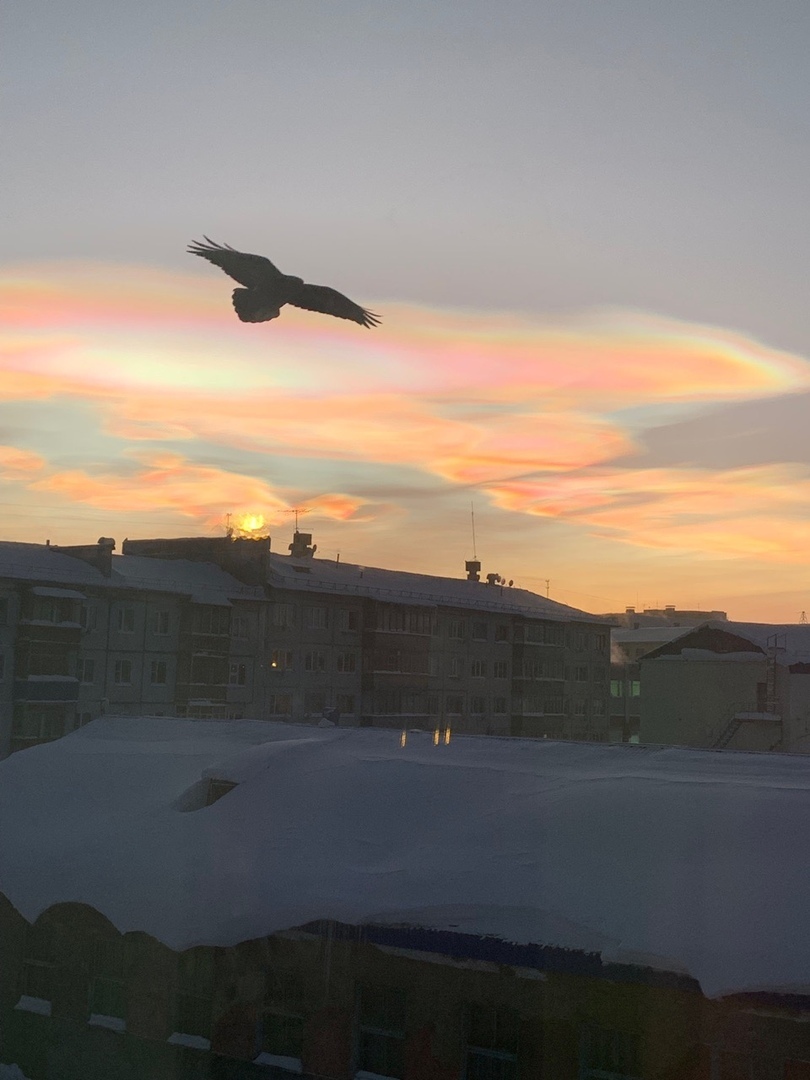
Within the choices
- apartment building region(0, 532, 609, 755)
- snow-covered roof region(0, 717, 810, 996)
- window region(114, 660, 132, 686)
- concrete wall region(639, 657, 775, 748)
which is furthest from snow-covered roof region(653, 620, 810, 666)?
snow-covered roof region(0, 717, 810, 996)

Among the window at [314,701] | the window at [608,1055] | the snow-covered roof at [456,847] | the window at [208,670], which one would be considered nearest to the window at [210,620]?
the window at [208,670]

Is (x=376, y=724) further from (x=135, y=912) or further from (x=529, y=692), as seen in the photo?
(x=135, y=912)

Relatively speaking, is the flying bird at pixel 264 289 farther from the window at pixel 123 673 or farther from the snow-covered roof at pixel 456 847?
the window at pixel 123 673

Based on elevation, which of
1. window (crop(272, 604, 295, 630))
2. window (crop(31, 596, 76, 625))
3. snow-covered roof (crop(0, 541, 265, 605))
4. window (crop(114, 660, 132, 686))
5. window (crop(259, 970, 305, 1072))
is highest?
snow-covered roof (crop(0, 541, 265, 605))

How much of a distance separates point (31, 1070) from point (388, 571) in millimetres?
65442

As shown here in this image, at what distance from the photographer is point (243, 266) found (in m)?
18.5

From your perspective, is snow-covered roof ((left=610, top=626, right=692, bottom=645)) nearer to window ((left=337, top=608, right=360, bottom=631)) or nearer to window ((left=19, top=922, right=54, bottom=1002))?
window ((left=337, top=608, right=360, bottom=631))

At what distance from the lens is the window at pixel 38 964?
70.6ft

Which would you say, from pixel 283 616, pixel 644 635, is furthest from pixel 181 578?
pixel 644 635

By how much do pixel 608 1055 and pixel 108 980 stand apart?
31.6ft

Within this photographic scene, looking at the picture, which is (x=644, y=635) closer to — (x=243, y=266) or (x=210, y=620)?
(x=210, y=620)

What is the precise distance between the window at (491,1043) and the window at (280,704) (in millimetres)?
55944

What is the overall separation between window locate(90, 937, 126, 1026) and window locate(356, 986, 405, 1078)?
5126 millimetres

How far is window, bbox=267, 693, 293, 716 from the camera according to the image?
72562 mm
